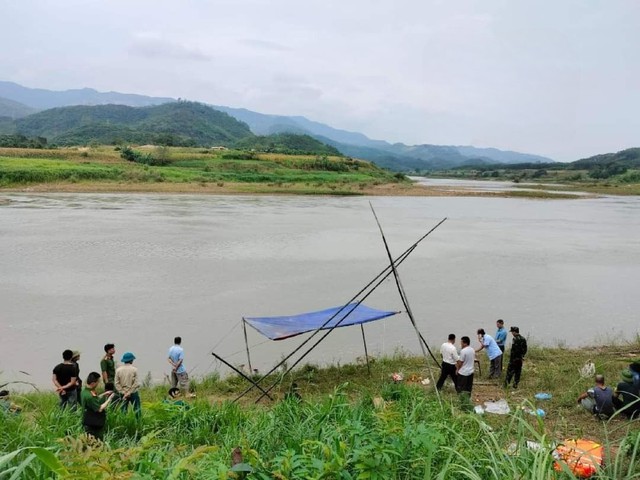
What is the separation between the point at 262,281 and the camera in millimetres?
17062

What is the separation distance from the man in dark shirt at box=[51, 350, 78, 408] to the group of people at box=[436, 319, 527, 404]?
6025 millimetres

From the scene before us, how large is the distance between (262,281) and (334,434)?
13349 millimetres

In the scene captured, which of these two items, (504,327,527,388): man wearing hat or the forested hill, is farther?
the forested hill

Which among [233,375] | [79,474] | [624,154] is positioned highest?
[624,154]

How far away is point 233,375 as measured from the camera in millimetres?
9734

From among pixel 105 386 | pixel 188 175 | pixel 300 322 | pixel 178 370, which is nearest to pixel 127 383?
pixel 105 386

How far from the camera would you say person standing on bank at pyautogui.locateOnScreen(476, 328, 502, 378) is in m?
9.67

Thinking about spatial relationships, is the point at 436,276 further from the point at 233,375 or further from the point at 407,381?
the point at 233,375

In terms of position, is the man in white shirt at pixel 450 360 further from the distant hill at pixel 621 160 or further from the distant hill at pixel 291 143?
the distant hill at pixel 621 160

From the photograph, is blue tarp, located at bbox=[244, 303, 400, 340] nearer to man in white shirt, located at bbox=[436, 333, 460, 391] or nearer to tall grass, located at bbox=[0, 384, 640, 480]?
man in white shirt, located at bbox=[436, 333, 460, 391]

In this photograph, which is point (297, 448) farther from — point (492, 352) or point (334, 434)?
point (492, 352)

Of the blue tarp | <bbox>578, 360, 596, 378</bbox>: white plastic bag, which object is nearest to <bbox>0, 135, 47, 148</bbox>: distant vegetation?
the blue tarp

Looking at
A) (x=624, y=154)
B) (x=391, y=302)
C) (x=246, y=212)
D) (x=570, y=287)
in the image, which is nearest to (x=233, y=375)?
(x=391, y=302)

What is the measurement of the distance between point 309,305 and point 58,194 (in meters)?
38.7
